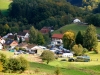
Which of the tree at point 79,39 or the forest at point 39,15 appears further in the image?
the forest at point 39,15

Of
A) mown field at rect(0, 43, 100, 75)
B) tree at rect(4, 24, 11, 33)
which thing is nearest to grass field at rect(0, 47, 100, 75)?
mown field at rect(0, 43, 100, 75)

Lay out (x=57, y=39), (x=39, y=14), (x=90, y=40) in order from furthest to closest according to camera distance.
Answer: (x=39, y=14) → (x=57, y=39) → (x=90, y=40)

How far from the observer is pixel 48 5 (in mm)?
102500

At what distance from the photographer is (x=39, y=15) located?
10069 centimetres

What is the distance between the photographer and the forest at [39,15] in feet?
290

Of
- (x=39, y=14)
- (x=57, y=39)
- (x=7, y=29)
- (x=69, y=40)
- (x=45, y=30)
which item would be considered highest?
(x=39, y=14)

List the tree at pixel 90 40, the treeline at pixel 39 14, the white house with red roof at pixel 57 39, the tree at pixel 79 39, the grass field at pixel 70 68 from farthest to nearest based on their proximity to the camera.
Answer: the treeline at pixel 39 14
the white house with red roof at pixel 57 39
the tree at pixel 79 39
the tree at pixel 90 40
the grass field at pixel 70 68

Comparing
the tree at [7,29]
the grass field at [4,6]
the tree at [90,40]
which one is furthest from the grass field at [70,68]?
the grass field at [4,6]

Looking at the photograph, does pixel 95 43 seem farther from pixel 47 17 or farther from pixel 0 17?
pixel 0 17

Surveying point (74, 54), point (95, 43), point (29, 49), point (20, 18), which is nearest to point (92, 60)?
point (74, 54)

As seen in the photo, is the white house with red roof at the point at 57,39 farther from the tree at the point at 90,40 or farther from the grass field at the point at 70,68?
the grass field at the point at 70,68

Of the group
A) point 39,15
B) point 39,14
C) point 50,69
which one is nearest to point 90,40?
point 50,69

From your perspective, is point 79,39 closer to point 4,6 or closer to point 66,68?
point 66,68

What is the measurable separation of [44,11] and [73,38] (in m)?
50.9
